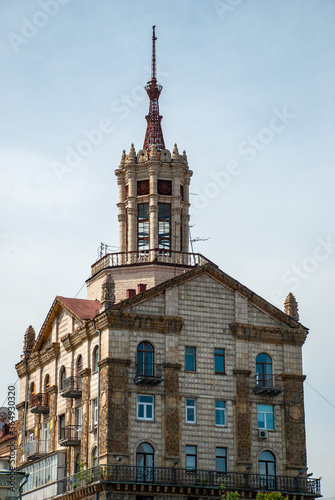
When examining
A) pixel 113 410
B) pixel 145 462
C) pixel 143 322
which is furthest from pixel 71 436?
pixel 143 322

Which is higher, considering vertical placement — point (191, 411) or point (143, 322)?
point (143, 322)

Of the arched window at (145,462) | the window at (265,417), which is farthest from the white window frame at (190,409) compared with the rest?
the window at (265,417)

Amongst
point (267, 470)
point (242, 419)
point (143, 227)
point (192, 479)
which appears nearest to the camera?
point (192, 479)

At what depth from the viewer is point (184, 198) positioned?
80375 mm

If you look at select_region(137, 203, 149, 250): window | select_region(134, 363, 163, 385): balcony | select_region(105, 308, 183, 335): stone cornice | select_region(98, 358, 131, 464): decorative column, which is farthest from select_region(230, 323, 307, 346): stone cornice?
select_region(137, 203, 149, 250): window

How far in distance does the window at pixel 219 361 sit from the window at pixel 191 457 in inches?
211

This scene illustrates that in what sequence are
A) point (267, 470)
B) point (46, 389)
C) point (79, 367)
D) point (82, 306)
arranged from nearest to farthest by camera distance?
point (267, 470) < point (79, 367) < point (82, 306) < point (46, 389)

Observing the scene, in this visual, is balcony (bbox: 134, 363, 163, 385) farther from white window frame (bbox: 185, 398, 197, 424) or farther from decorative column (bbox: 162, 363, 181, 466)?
white window frame (bbox: 185, 398, 197, 424)

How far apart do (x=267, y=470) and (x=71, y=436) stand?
12.9 metres

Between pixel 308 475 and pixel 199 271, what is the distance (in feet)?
48.8

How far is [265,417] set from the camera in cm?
7031

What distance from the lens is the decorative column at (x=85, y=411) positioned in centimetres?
6862

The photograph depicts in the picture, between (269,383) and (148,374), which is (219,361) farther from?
(148,374)

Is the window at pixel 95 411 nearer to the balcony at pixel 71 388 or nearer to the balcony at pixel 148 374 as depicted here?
the balcony at pixel 71 388
